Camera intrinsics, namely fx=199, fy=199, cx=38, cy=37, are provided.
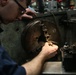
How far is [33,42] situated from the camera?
165cm

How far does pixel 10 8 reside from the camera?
1112mm

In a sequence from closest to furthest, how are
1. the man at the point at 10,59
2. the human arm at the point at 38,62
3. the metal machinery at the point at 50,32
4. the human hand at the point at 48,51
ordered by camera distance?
the man at the point at 10,59 < the human arm at the point at 38,62 < the human hand at the point at 48,51 < the metal machinery at the point at 50,32

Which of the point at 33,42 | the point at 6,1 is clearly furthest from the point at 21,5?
the point at 33,42

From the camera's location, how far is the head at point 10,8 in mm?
1082

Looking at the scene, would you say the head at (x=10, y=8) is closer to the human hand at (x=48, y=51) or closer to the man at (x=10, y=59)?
the man at (x=10, y=59)

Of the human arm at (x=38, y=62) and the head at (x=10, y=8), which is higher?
the head at (x=10, y=8)

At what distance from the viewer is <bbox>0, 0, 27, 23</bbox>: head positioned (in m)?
1.08

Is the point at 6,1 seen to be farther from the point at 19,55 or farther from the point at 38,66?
the point at 19,55

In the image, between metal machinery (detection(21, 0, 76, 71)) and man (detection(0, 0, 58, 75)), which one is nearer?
man (detection(0, 0, 58, 75))

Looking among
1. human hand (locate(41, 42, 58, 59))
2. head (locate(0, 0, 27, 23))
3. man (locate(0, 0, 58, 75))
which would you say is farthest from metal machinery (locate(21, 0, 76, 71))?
head (locate(0, 0, 27, 23))

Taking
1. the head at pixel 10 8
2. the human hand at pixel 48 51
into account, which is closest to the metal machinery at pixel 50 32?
the human hand at pixel 48 51

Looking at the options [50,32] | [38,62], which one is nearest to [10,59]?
[38,62]

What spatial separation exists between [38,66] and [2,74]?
293mm

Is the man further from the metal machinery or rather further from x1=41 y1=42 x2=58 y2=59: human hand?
the metal machinery
